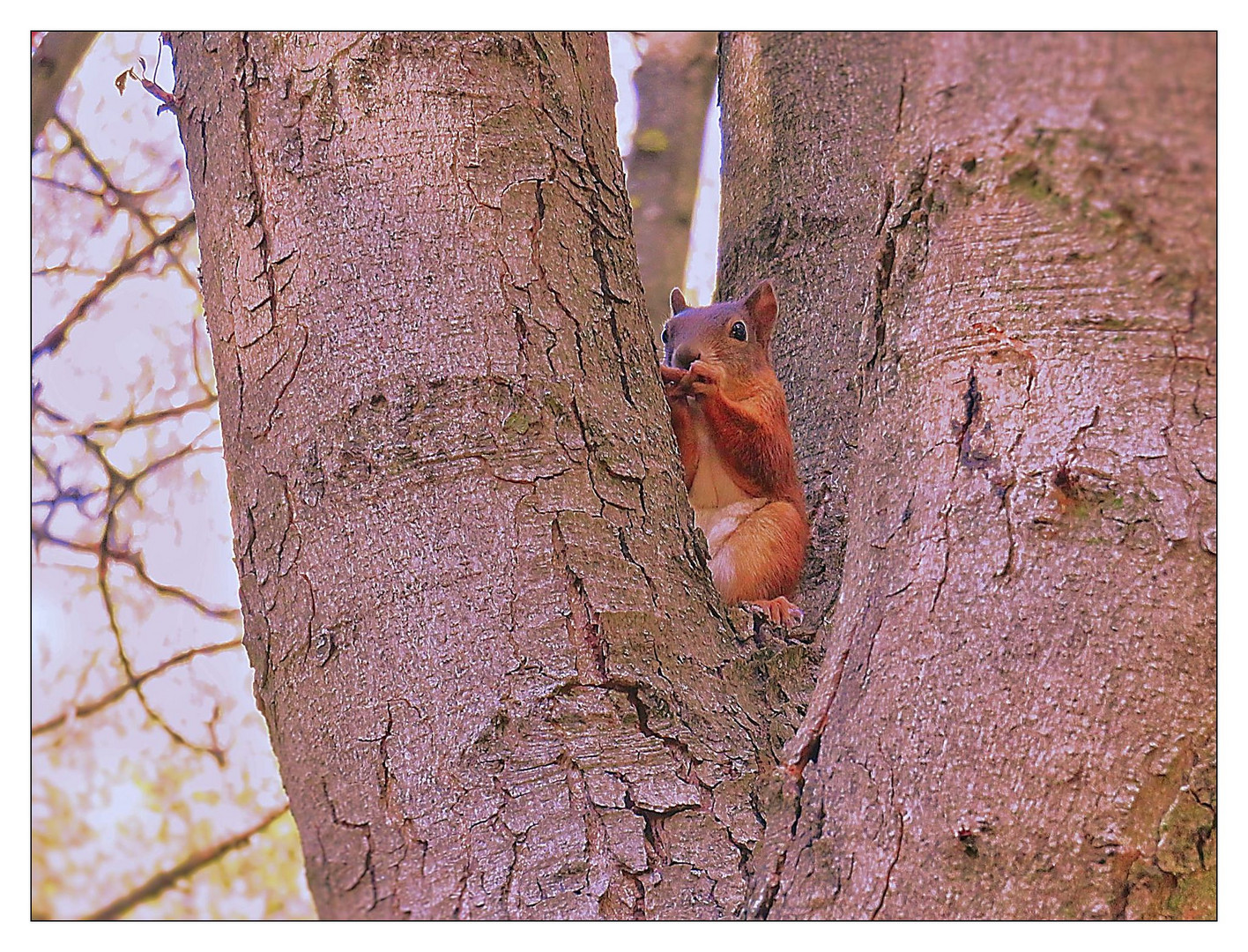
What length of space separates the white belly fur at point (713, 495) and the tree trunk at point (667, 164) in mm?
468

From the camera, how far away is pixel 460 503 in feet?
3.84

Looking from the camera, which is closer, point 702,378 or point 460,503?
point 460,503

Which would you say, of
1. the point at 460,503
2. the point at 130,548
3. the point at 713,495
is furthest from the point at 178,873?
the point at 713,495

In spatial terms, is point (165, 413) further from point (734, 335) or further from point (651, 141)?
point (651, 141)

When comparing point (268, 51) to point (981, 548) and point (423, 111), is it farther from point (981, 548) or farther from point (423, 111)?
point (981, 548)

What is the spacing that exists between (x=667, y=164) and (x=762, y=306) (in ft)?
2.61

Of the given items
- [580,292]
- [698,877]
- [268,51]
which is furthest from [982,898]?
[268,51]

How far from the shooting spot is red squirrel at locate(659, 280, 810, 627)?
1.72 metres

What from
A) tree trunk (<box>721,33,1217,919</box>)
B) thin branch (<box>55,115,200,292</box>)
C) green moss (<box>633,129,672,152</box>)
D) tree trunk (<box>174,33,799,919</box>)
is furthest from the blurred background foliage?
tree trunk (<box>721,33,1217,919</box>)

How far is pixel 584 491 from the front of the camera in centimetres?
120

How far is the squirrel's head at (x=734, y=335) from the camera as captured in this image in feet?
6.22

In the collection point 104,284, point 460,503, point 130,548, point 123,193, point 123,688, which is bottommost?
point 123,688

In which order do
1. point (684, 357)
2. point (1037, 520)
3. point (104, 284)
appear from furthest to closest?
1. point (684, 357)
2. point (104, 284)
3. point (1037, 520)

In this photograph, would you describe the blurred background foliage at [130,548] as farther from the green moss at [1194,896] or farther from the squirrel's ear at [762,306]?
the green moss at [1194,896]
